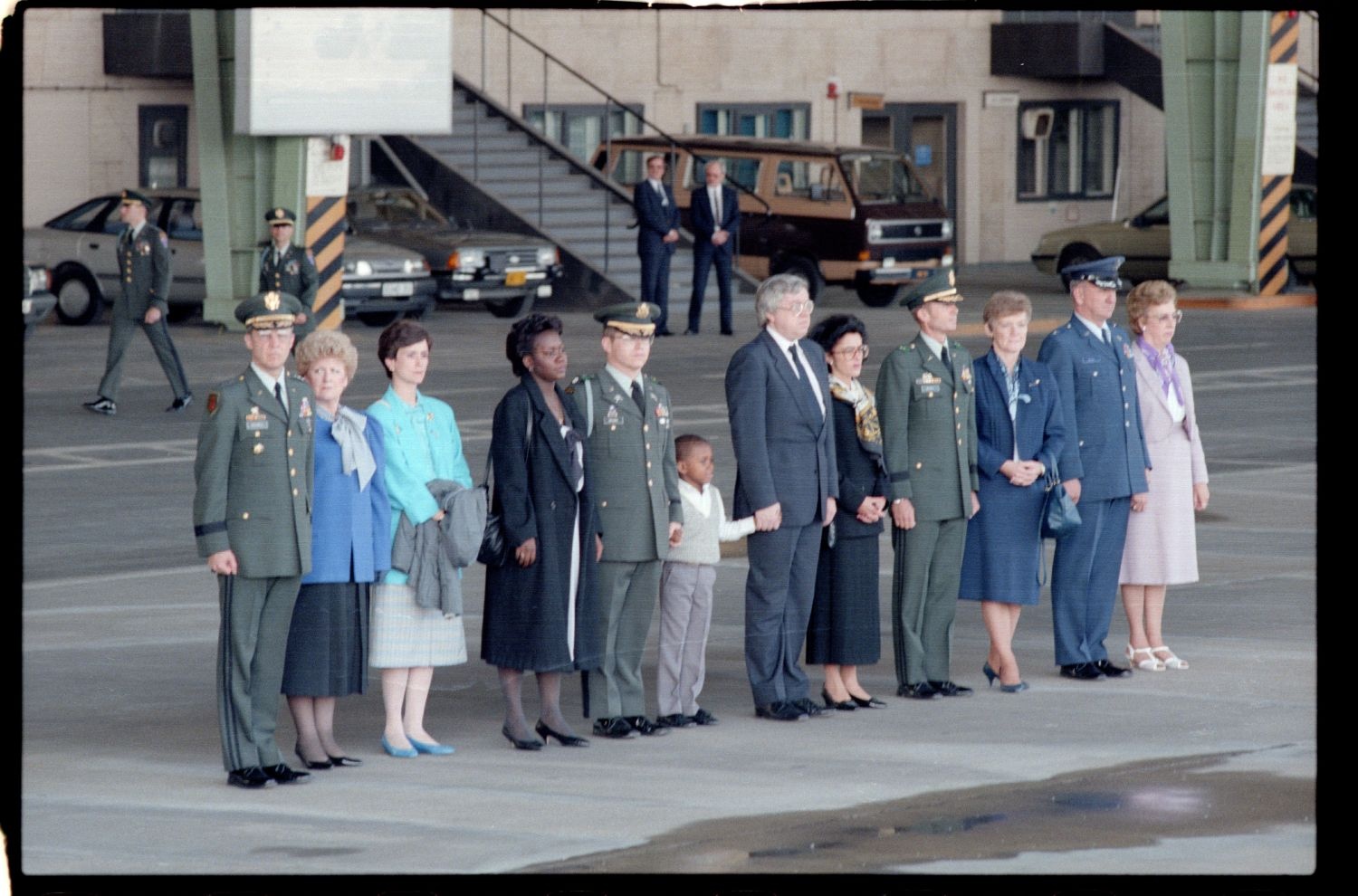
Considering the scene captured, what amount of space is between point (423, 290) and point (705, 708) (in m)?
18.0

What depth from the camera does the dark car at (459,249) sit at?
27.8 metres

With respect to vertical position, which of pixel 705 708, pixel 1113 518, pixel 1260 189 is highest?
pixel 1260 189

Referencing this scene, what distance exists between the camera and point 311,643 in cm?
833

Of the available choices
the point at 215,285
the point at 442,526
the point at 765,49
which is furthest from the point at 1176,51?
the point at 442,526

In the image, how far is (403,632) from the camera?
857cm

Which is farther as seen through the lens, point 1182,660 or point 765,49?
point 765,49

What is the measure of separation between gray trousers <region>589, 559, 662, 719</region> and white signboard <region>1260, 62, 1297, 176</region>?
23040 millimetres

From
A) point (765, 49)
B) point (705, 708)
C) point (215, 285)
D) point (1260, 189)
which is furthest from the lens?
point (765, 49)

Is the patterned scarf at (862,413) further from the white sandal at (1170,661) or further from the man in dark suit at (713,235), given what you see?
the man in dark suit at (713,235)

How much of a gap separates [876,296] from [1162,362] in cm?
2078

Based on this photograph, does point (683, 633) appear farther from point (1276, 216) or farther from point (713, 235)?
point (1276, 216)

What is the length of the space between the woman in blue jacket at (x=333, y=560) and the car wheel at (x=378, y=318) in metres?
18.6

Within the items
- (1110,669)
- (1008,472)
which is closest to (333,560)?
(1008,472)
